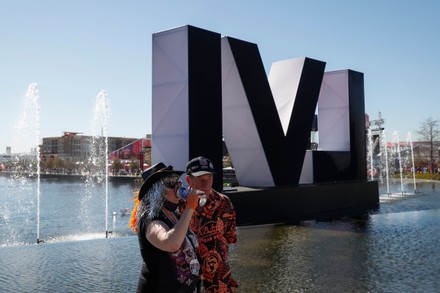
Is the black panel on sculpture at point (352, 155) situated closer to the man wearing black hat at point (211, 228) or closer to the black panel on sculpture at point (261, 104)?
the black panel on sculpture at point (261, 104)

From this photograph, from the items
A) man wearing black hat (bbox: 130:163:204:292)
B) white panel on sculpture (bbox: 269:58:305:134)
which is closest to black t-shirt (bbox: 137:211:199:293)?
man wearing black hat (bbox: 130:163:204:292)

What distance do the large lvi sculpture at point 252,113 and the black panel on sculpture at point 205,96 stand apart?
3 cm

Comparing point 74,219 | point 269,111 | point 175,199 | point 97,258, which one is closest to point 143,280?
point 175,199

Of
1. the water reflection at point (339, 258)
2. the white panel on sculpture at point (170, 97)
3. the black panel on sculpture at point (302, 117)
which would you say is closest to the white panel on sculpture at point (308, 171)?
the black panel on sculpture at point (302, 117)

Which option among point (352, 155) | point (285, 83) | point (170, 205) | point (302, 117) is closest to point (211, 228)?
point (170, 205)

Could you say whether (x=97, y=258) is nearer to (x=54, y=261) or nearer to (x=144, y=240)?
(x=54, y=261)

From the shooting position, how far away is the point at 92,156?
374 feet

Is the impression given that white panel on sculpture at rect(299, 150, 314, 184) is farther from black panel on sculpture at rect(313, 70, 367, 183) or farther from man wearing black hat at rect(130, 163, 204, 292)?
man wearing black hat at rect(130, 163, 204, 292)

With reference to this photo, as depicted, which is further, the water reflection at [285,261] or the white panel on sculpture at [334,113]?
the white panel on sculpture at [334,113]

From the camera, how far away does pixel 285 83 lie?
54.9 feet

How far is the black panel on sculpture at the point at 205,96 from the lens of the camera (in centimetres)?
1164

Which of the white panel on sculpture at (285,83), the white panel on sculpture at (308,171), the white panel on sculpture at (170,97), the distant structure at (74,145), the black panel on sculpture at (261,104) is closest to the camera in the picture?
the white panel on sculpture at (170,97)

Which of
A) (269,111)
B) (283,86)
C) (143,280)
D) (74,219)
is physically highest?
(283,86)

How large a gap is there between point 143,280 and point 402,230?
980 centimetres
